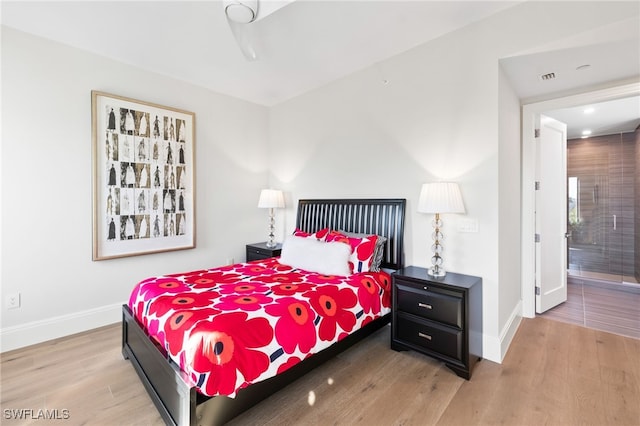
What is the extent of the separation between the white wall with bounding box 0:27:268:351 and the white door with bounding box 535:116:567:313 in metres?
4.33

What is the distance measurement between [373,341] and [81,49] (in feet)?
13.4

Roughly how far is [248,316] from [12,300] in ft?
8.27

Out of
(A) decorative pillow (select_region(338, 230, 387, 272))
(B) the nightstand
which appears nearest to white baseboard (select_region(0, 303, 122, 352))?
(A) decorative pillow (select_region(338, 230, 387, 272))

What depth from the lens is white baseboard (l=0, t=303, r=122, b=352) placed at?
2.61m

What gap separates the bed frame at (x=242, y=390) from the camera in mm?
1540

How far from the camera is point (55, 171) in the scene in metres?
2.81

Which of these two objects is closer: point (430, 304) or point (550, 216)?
point (430, 304)

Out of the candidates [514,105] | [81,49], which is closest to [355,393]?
[514,105]

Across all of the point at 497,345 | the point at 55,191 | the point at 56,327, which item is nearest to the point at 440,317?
the point at 497,345

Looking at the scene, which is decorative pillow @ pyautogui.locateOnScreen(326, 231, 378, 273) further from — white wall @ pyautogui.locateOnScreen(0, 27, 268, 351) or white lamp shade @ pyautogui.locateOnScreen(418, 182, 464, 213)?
white wall @ pyautogui.locateOnScreen(0, 27, 268, 351)

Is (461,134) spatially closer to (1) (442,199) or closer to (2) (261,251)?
(1) (442,199)

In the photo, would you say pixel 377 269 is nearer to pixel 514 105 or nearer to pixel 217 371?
pixel 217 371

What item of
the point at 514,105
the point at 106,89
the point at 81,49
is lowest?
the point at 514,105

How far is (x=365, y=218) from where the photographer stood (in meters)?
3.31
